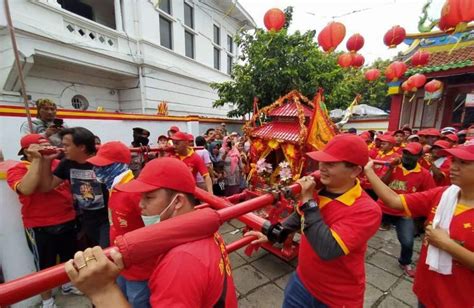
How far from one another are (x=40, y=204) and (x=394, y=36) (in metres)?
8.51

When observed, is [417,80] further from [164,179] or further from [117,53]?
[117,53]

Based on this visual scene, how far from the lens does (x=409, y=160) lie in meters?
3.42

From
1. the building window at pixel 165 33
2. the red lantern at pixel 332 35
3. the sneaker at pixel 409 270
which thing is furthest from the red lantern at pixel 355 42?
the building window at pixel 165 33

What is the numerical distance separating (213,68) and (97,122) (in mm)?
10115

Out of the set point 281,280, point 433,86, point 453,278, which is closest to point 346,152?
point 453,278

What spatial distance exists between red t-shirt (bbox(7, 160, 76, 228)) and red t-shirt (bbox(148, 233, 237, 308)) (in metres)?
2.26

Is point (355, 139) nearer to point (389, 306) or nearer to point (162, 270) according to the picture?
point (162, 270)

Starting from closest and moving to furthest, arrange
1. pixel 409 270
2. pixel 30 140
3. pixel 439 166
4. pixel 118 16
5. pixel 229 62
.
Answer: pixel 30 140 → pixel 409 270 → pixel 439 166 → pixel 118 16 → pixel 229 62

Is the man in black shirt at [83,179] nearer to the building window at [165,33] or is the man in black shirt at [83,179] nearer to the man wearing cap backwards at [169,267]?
the man wearing cap backwards at [169,267]

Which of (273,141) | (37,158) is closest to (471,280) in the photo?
(273,141)

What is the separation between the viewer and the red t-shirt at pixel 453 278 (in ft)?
5.08

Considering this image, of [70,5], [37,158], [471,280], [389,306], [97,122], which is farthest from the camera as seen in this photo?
[70,5]

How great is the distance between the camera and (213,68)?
14555 millimetres

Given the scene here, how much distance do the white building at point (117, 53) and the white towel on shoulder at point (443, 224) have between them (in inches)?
200
